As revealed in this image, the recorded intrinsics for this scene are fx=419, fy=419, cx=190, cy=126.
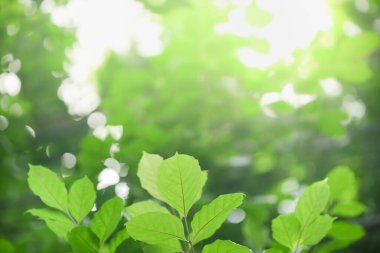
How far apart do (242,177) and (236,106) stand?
0.22 metres

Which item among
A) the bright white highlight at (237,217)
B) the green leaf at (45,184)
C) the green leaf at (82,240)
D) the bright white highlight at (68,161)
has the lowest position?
the green leaf at (82,240)

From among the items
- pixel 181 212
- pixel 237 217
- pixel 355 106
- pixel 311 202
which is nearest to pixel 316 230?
pixel 311 202

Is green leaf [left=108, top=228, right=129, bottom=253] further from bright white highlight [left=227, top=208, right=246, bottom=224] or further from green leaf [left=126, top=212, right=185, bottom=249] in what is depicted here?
bright white highlight [left=227, top=208, right=246, bottom=224]

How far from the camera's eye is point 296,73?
1.12 m

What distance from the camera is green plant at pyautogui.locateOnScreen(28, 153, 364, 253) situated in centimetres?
46

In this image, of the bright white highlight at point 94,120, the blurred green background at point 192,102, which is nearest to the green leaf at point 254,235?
the blurred green background at point 192,102

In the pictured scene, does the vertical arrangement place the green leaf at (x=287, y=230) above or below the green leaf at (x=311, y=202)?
below

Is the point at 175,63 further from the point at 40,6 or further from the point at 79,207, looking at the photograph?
the point at 79,207

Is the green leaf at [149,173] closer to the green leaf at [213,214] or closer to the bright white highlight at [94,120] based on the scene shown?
the green leaf at [213,214]

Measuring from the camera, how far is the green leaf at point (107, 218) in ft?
1.68

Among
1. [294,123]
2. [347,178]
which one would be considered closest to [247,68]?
[294,123]

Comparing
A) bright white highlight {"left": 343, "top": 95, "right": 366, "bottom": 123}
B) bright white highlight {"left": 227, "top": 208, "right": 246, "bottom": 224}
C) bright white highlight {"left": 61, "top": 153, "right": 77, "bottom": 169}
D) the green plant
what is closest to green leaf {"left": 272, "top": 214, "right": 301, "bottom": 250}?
the green plant

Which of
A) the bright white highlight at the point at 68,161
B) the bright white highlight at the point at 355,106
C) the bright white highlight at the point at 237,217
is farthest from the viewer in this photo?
the bright white highlight at the point at 355,106

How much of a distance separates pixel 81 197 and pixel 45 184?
0.15ft
